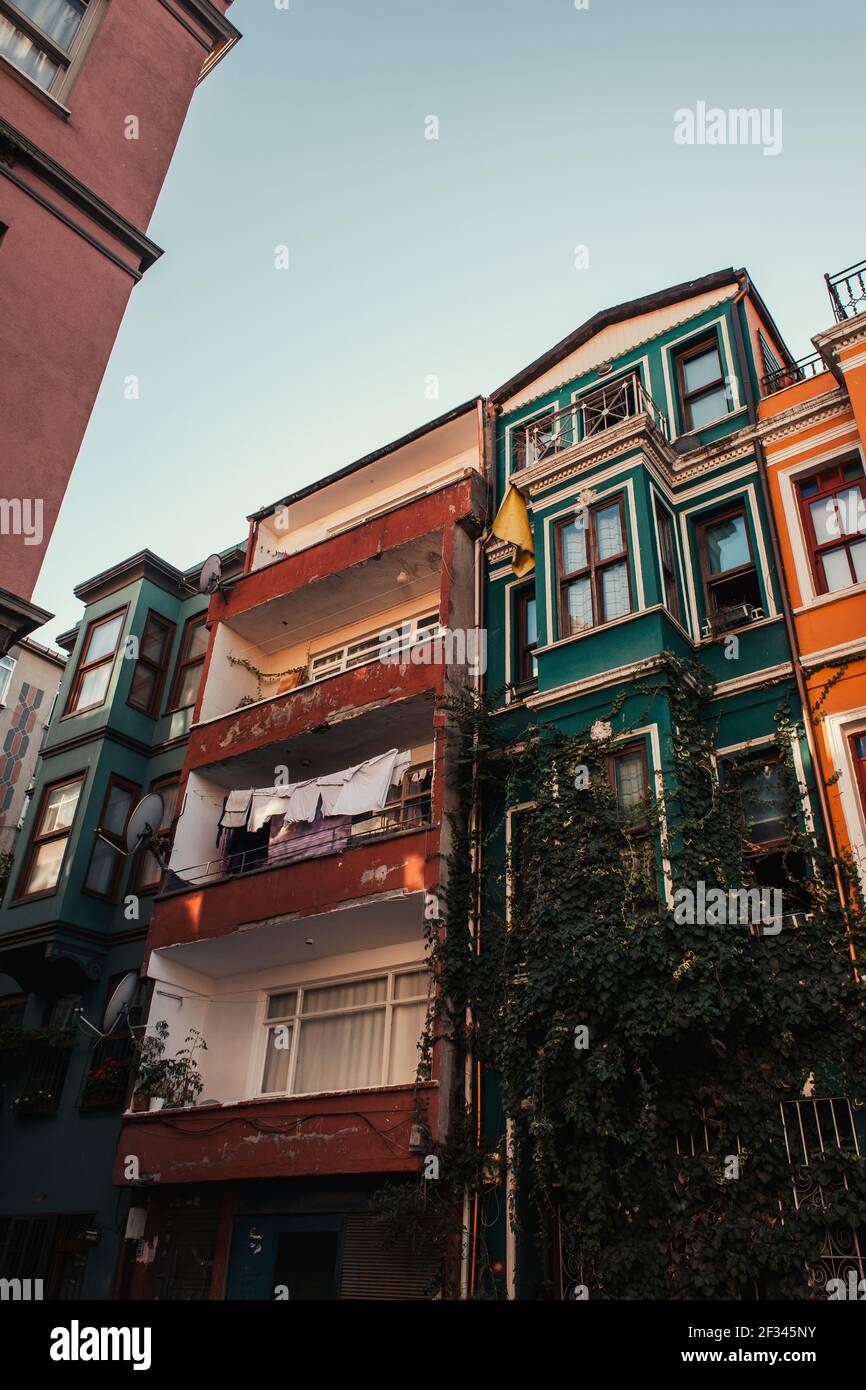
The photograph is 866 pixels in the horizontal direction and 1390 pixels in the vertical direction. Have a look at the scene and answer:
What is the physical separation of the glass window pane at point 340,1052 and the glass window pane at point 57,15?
14640mm

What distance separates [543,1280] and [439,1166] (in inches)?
72.6

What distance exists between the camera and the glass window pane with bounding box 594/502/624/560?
624 inches

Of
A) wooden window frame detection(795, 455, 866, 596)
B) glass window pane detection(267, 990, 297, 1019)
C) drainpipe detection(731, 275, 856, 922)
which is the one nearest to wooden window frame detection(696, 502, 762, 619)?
drainpipe detection(731, 275, 856, 922)

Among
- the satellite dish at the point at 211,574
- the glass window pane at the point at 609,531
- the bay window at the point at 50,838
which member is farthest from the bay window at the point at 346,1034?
the satellite dish at the point at 211,574

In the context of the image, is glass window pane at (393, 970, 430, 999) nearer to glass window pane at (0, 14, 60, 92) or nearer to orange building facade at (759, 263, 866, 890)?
orange building facade at (759, 263, 866, 890)

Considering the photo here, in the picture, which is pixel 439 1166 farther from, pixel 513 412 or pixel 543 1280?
pixel 513 412

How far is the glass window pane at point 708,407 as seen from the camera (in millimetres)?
17266

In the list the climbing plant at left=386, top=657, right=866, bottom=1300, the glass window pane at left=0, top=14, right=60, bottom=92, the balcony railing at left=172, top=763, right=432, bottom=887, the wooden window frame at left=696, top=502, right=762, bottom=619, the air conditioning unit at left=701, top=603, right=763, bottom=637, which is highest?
the glass window pane at left=0, top=14, right=60, bottom=92

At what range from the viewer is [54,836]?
22000 mm

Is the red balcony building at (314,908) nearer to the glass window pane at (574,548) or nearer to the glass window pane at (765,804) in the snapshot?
the glass window pane at (574,548)

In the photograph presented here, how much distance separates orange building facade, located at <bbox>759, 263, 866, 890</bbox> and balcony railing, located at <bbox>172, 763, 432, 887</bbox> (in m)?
6.30

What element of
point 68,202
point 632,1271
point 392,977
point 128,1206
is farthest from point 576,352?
point 128,1206

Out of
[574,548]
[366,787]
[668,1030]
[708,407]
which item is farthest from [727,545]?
[668,1030]

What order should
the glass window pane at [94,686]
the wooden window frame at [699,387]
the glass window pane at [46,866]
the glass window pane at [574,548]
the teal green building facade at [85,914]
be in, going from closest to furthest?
the glass window pane at [574,548] < the wooden window frame at [699,387] < the teal green building facade at [85,914] < the glass window pane at [46,866] < the glass window pane at [94,686]
